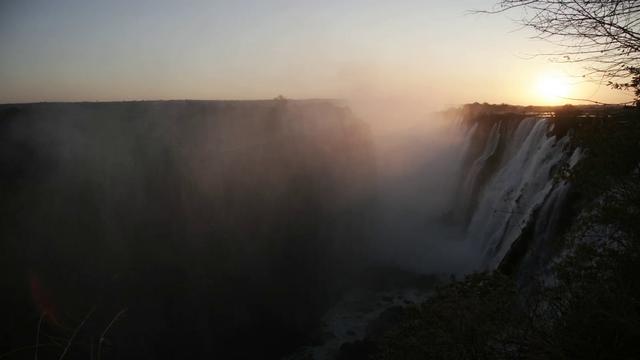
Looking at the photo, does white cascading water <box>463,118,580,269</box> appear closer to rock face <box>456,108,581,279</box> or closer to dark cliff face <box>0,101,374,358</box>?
rock face <box>456,108,581,279</box>

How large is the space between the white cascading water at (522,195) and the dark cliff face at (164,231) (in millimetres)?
9716

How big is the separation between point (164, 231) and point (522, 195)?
1677cm

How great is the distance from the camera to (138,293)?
65.2 feet

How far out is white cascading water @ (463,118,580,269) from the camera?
1197cm

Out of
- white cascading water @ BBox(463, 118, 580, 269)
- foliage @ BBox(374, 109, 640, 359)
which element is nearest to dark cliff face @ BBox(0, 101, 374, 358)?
white cascading water @ BBox(463, 118, 580, 269)

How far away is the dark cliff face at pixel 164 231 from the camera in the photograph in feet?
62.3

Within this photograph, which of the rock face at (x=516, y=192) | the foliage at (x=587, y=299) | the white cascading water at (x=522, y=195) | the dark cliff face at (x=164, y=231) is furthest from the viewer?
the dark cliff face at (x=164, y=231)

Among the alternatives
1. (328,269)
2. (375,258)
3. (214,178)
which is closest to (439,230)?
(375,258)

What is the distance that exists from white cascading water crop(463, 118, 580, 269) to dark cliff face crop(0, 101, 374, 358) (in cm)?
972

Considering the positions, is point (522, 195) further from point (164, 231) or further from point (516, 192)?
point (164, 231)

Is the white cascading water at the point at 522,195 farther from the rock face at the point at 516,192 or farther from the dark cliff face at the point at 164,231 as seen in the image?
the dark cliff face at the point at 164,231

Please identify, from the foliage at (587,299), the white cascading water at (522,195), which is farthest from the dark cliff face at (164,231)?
the foliage at (587,299)

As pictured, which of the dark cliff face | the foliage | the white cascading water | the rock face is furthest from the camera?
the dark cliff face

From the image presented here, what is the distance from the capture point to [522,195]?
16.2m
